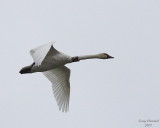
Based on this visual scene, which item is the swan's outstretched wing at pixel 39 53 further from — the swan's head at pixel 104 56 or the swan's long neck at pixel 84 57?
the swan's head at pixel 104 56

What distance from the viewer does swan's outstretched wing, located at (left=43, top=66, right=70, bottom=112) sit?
18031 mm

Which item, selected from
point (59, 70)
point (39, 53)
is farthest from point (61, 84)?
point (39, 53)

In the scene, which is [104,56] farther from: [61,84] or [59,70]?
[61,84]

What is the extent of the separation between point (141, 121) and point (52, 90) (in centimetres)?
368

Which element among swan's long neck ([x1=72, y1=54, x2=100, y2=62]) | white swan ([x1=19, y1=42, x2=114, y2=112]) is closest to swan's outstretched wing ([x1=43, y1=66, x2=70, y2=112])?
white swan ([x1=19, y1=42, x2=114, y2=112])

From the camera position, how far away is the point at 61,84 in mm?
18406

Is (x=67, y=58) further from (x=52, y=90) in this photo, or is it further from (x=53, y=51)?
(x=52, y=90)

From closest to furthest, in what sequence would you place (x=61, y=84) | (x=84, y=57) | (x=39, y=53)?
(x=39, y=53) → (x=84, y=57) → (x=61, y=84)

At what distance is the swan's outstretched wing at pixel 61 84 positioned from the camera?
18.0m

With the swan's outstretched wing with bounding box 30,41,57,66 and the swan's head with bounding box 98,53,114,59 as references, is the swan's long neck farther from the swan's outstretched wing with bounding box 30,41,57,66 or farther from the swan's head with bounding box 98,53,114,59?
the swan's outstretched wing with bounding box 30,41,57,66

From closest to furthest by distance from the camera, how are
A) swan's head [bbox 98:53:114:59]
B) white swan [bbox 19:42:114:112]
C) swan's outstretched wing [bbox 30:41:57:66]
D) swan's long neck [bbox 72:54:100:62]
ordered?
1. swan's outstretched wing [bbox 30:41:57:66]
2. white swan [bbox 19:42:114:112]
3. swan's long neck [bbox 72:54:100:62]
4. swan's head [bbox 98:53:114:59]

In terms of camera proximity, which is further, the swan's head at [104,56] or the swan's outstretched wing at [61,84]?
the swan's outstretched wing at [61,84]

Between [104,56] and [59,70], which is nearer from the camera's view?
[104,56]

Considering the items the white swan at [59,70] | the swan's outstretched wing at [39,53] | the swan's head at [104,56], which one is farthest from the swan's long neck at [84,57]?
the swan's outstretched wing at [39,53]
